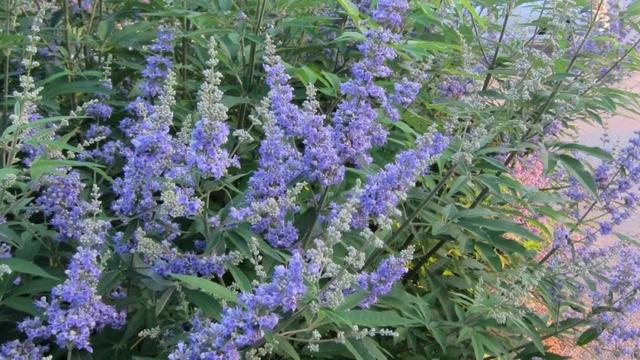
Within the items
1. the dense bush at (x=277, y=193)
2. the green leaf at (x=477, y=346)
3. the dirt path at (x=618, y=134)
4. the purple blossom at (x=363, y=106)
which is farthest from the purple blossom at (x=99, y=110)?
the dirt path at (x=618, y=134)

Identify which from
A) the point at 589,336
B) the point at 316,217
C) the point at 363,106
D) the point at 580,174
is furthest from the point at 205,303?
the point at 589,336

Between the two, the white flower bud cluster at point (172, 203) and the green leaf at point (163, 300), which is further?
the green leaf at point (163, 300)

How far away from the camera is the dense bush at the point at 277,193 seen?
8.40 feet

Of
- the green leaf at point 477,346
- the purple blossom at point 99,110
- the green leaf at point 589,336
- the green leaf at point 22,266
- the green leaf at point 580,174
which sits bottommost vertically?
the green leaf at point 589,336

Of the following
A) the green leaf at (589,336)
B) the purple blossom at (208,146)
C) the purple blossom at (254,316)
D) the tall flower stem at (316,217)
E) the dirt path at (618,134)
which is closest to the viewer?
the purple blossom at (254,316)

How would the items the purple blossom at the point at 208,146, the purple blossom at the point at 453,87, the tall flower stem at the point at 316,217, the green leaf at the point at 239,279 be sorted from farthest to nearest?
the purple blossom at the point at 453,87
the tall flower stem at the point at 316,217
the green leaf at the point at 239,279
the purple blossom at the point at 208,146

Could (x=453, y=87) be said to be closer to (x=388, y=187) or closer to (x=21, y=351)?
(x=388, y=187)

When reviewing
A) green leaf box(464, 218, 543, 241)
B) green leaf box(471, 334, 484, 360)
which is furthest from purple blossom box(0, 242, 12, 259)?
green leaf box(464, 218, 543, 241)

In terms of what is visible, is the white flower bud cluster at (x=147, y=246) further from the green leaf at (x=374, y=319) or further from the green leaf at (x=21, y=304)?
the green leaf at (x=374, y=319)

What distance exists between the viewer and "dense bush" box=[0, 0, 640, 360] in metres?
2.56

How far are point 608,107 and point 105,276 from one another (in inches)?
115

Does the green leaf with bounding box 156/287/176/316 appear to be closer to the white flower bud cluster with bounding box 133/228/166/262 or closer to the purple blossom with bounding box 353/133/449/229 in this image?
the white flower bud cluster with bounding box 133/228/166/262

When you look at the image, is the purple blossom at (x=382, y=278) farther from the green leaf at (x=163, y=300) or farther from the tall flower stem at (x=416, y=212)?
the green leaf at (x=163, y=300)

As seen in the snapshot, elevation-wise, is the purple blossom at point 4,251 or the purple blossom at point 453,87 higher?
the purple blossom at point 453,87
